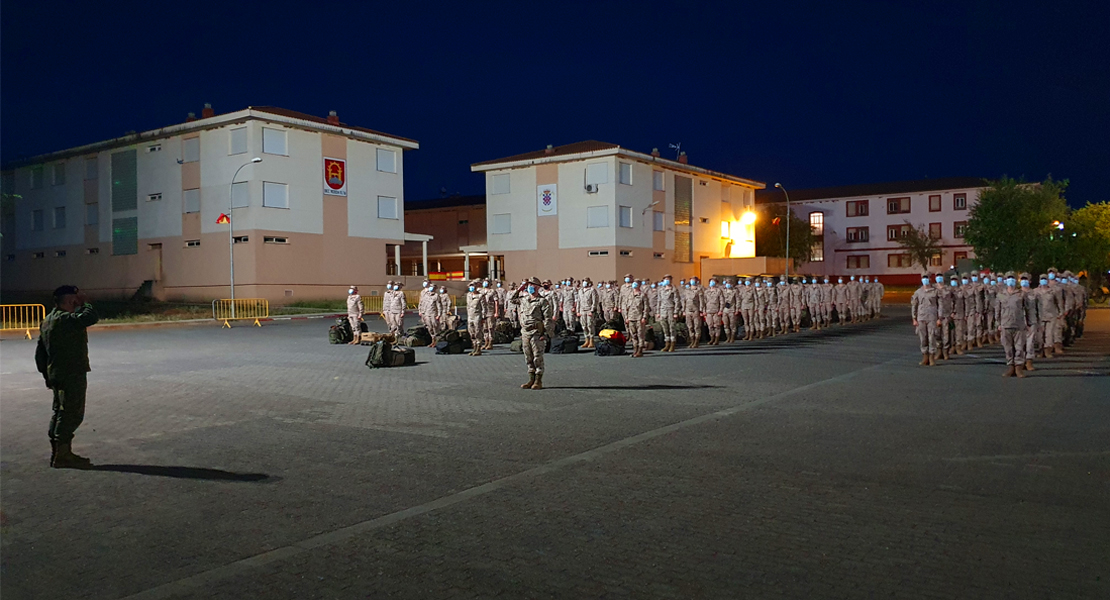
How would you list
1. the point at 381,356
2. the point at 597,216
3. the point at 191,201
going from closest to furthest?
1. the point at 381,356
2. the point at 191,201
3. the point at 597,216

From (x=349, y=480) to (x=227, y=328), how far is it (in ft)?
89.1

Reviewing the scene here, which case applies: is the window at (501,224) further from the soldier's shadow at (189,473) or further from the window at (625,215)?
the soldier's shadow at (189,473)

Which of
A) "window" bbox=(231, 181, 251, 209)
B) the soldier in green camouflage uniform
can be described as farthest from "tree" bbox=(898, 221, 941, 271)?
the soldier in green camouflage uniform

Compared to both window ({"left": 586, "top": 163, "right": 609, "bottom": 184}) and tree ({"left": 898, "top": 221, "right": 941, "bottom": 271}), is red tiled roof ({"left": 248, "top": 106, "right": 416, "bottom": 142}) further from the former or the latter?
tree ({"left": 898, "top": 221, "right": 941, "bottom": 271})

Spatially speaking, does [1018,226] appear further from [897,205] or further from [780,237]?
[780,237]

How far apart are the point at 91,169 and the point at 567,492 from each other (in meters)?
58.4

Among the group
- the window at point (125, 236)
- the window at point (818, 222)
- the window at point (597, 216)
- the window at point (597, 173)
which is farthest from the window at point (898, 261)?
the window at point (125, 236)

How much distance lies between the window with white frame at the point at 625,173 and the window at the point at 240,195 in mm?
24221

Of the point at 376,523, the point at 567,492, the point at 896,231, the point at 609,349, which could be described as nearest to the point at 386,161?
the point at 609,349

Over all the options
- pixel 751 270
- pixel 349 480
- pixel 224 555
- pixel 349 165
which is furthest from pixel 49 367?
pixel 751 270

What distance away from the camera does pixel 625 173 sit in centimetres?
5797

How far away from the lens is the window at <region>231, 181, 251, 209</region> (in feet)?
154

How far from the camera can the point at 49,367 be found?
8336mm

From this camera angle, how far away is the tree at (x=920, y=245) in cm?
7269
